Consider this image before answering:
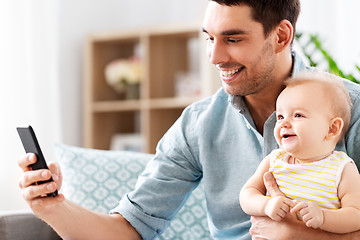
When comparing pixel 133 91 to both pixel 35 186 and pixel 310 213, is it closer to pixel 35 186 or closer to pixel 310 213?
pixel 35 186

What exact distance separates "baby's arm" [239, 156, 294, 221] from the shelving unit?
2.14 meters

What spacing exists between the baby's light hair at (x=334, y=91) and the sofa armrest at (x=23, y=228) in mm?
848

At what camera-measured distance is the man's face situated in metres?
1.56

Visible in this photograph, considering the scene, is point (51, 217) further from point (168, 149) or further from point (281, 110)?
point (281, 110)

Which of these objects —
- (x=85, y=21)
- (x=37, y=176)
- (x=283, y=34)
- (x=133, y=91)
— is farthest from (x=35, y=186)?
(x=85, y=21)

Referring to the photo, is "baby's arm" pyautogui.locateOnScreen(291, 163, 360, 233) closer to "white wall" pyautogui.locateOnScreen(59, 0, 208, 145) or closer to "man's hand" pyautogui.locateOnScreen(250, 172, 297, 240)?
"man's hand" pyautogui.locateOnScreen(250, 172, 297, 240)

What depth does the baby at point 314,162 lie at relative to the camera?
49.7 inches

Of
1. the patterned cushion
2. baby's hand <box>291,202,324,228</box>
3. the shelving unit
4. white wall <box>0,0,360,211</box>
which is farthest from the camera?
the shelving unit

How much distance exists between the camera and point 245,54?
5.16 feet

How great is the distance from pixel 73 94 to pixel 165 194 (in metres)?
2.33

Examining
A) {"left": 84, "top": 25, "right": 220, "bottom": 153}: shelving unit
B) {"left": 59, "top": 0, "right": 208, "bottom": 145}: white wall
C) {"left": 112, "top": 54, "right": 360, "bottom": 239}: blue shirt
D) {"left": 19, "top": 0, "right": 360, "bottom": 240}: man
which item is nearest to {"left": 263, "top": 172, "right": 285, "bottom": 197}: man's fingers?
{"left": 19, "top": 0, "right": 360, "bottom": 240}: man

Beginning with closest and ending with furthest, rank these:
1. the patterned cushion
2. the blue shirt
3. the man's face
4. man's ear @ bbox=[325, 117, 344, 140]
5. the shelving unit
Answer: man's ear @ bbox=[325, 117, 344, 140], the man's face, the blue shirt, the patterned cushion, the shelving unit

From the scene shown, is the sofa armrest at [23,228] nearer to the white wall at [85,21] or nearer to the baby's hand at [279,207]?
the baby's hand at [279,207]

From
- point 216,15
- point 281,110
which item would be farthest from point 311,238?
point 216,15
